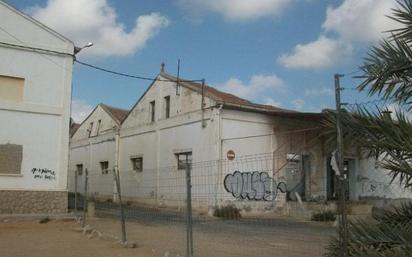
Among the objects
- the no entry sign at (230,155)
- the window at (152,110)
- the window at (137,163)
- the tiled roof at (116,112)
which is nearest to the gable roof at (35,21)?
the no entry sign at (230,155)

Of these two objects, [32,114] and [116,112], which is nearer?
[32,114]

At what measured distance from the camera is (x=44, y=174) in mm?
20750

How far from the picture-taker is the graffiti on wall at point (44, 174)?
20578 millimetres

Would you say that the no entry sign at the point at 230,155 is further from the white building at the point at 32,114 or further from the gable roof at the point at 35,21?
the gable roof at the point at 35,21

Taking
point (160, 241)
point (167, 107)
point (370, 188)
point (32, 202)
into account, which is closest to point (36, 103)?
point (32, 202)

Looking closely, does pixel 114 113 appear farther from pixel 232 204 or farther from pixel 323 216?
pixel 323 216

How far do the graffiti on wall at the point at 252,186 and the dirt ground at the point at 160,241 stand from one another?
612 centimetres

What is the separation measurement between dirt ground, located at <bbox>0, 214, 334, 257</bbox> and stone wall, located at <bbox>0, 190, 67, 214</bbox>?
166cm

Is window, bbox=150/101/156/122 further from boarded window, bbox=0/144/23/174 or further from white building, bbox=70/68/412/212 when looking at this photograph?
boarded window, bbox=0/144/23/174

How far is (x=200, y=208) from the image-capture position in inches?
1001

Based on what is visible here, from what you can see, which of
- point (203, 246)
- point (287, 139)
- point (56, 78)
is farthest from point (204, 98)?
point (203, 246)

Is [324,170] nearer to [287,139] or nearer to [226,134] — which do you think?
[287,139]

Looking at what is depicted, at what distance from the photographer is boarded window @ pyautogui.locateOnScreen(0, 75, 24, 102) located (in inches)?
796

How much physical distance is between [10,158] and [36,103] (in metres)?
2.28
